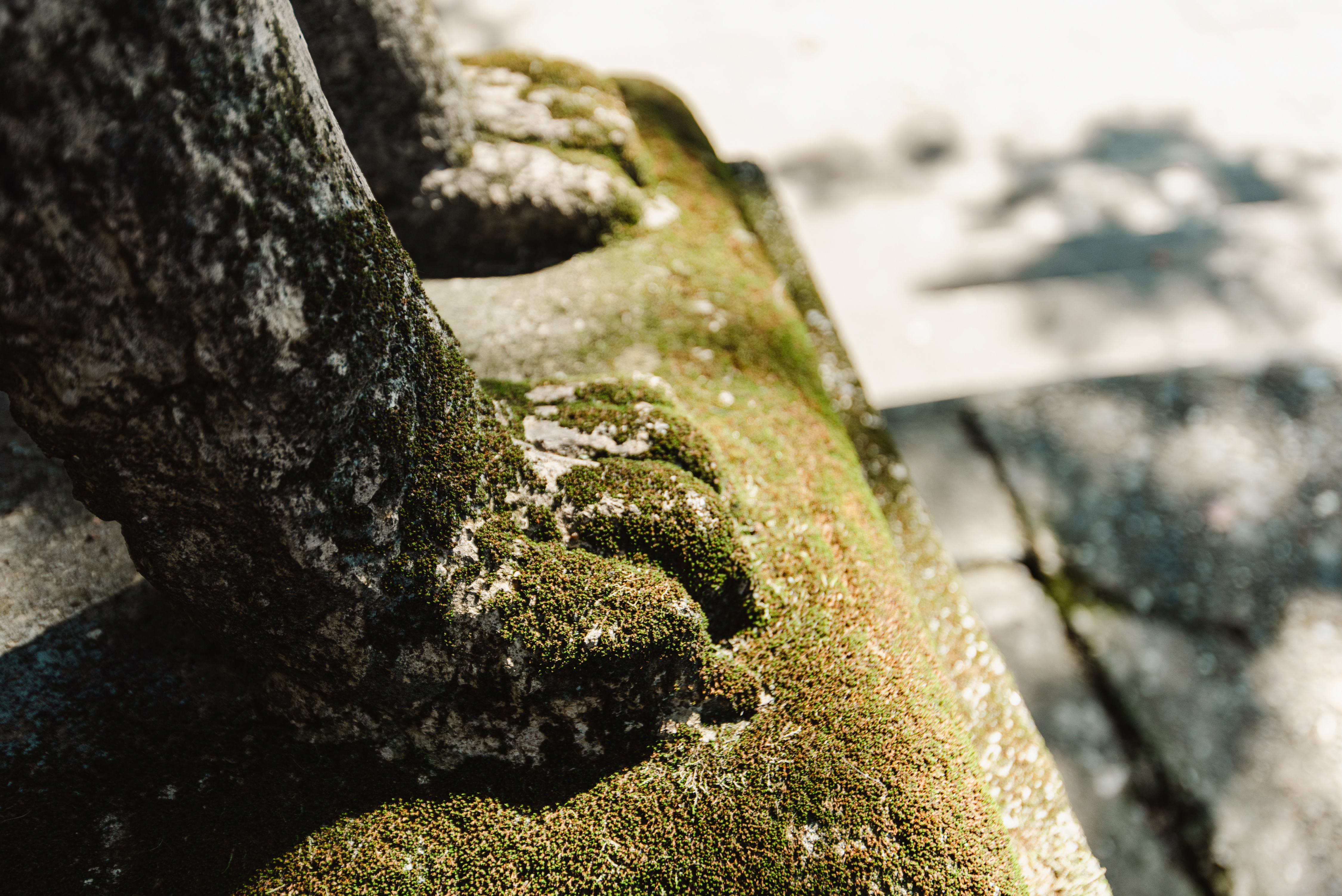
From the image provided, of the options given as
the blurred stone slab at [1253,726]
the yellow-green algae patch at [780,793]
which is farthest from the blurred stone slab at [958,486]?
the yellow-green algae patch at [780,793]

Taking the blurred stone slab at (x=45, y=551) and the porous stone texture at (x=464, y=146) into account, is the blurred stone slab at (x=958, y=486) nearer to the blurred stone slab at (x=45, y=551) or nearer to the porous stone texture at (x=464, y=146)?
the porous stone texture at (x=464, y=146)

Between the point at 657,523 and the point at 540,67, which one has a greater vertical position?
the point at 540,67

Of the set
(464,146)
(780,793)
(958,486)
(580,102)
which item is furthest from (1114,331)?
(780,793)

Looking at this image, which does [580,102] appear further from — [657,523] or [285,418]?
[285,418]

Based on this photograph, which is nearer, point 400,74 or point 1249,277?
point 400,74

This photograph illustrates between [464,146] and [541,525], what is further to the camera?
[464,146]

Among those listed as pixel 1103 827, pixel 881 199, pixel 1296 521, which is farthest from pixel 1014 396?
pixel 1103 827

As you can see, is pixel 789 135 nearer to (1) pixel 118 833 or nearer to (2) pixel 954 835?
(2) pixel 954 835
